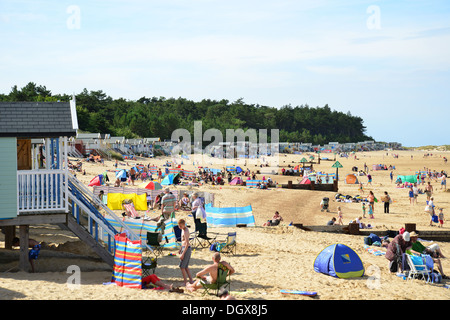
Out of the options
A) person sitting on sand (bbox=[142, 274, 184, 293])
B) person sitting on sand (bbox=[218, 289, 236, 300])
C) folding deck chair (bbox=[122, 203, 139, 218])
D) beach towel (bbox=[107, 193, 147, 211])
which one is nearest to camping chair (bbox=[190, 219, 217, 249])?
person sitting on sand (bbox=[142, 274, 184, 293])

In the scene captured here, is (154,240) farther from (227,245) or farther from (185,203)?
(185,203)

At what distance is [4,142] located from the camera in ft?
33.1

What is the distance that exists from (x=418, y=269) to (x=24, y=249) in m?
8.81

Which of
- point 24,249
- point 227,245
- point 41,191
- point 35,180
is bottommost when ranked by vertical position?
point 227,245

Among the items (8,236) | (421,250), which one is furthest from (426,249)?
(8,236)

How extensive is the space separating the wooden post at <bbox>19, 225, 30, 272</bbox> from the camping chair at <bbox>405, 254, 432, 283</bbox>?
28.0 feet

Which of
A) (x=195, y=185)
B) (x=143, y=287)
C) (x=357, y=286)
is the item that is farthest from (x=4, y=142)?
(x=195, y=185)

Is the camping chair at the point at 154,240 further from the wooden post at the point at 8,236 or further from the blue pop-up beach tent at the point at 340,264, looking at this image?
the blue pop-up beach tent at the point at 340,264

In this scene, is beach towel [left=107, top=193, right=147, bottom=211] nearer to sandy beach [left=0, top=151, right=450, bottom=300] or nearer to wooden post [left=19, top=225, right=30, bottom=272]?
sandy beach [left=0, top=151, right=450, bottom=300]

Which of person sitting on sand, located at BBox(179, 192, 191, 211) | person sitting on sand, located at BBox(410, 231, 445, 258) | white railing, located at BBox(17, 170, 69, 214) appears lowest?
person sitting on sand, located at BBox(410, 231, 445, 258)

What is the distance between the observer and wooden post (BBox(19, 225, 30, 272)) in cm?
1042

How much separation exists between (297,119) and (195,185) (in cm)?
12010

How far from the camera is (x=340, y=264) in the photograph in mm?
11516
